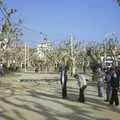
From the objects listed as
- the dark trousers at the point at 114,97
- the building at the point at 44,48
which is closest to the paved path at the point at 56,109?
the dark trousers at the point at 114,97

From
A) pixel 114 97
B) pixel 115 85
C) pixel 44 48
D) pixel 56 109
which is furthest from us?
pixel 44 48

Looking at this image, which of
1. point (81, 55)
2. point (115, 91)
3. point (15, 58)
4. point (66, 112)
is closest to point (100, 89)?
point (115, 91)

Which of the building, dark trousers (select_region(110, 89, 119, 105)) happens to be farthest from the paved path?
the building

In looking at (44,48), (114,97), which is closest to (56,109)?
(114,97)

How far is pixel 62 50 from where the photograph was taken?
9306cm

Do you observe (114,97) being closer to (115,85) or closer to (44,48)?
(115,85)

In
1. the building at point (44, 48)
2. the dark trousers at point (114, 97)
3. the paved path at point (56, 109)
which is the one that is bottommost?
the paved path at point (56, 109)

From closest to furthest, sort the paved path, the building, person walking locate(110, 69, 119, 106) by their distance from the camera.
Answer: the paved path
person walking locate(110, 69, 119, 106)
the building

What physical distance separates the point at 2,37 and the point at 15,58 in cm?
5400

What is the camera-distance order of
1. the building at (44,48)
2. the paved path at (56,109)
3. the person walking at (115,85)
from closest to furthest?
1. the paved path at (56,109)
2. the person walking at (115,85)
3. the building at (44,48)

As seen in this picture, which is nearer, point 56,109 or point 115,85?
point 56,109

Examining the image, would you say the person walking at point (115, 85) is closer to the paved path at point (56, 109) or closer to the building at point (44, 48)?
the paved path at point (56, 109)

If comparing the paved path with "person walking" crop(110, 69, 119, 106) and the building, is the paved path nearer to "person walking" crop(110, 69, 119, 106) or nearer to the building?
"person walking" crop(110, 69, 119, 106)

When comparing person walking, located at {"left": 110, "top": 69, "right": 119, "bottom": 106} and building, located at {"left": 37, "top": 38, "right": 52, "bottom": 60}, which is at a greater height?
building, located at {"left": 37, "top": 38, "right": 52, "bottom": 60}
